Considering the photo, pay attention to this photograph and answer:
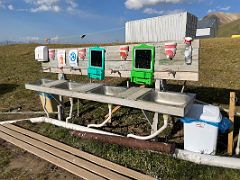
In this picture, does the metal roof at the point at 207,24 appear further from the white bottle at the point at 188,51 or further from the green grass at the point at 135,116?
the white bottle at the point at 188,51

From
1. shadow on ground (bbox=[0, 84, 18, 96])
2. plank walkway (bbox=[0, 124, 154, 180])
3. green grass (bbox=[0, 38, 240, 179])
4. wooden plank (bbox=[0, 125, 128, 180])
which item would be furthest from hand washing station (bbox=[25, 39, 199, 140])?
shadow on ground (bbox=[0, 84, 18, 96])

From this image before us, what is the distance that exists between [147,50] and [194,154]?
3381 millimetres

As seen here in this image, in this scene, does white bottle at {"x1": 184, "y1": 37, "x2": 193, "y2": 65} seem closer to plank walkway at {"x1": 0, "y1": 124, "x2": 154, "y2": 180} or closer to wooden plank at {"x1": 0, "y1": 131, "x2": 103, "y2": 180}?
plank walkway at {"x1": 0, "y1": 124, "x2": 154, "y2": 180}

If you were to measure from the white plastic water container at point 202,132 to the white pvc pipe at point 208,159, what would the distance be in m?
0.21

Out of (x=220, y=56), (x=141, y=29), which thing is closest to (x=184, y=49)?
→ (x=141, y=29)

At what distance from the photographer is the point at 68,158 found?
261 inches

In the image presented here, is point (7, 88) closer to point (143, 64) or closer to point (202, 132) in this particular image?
point (143, 64)

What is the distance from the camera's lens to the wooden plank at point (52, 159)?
5.89m

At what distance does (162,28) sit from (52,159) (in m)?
5.39

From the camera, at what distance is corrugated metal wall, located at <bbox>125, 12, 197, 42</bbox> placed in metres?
7.62

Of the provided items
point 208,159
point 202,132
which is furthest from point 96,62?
point 208,159

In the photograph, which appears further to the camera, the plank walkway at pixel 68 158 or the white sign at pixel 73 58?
the white sign at pixel 73 58

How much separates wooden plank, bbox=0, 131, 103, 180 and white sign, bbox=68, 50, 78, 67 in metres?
3.62

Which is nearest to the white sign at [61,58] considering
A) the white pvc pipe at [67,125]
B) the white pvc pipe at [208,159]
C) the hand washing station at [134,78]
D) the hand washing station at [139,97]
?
the hand washing station at [134,78]
